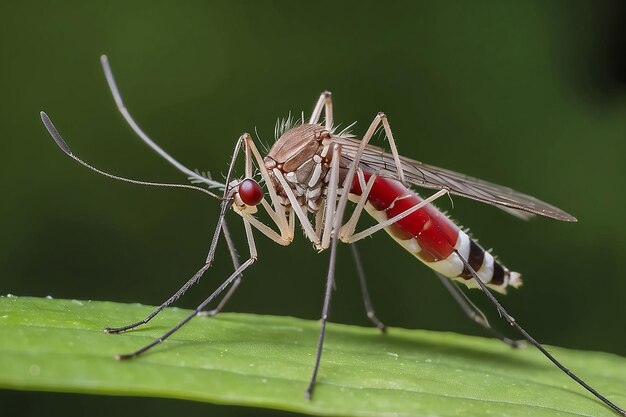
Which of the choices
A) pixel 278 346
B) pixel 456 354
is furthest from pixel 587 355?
pixel 278 346

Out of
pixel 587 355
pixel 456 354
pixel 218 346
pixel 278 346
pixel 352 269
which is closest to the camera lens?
pixel 218 346

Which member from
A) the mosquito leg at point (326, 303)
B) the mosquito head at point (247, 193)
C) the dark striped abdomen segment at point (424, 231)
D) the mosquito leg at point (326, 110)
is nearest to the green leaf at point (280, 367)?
the mosquito leg at point (326, 303)

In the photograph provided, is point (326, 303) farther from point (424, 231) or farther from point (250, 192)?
point (424, 231)

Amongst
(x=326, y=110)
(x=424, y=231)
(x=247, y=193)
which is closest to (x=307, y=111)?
(x=326, y=110)

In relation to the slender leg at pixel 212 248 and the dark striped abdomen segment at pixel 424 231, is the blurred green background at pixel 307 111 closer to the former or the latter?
the dark striped abdomen segment at pixel 424 231

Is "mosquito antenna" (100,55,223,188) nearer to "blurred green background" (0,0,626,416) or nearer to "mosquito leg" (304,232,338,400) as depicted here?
"mosquito leg" (304,232,338,400)

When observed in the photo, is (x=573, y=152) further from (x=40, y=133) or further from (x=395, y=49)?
(x=40, y=133)

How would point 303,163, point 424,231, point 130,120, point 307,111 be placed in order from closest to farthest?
point 130,120, point 303,163, point 424,231, point 307,111
